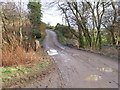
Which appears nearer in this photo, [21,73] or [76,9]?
[21,73]

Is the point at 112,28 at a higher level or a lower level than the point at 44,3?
lower

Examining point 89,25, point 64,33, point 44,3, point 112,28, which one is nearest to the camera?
point 44,3

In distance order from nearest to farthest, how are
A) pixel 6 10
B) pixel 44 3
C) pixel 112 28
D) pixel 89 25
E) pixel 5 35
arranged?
pixel 5 35 < pixel 6 10 < pixel 44 3 < pixel 112 28 < pixel 89 25

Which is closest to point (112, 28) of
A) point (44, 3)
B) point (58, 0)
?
point (58, 0)

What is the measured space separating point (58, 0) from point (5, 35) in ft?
31.8

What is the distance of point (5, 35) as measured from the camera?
5.62 m

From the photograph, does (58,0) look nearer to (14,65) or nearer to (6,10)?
(6,10)

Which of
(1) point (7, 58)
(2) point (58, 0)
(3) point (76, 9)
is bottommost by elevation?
(1) point (7, 58)

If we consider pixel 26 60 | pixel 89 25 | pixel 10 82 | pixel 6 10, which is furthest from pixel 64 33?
pixel 10 82

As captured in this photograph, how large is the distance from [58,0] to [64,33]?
1582 centimetres

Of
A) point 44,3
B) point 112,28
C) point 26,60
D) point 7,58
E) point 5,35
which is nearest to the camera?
point 7,58

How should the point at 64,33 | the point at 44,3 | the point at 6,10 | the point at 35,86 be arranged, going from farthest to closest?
the point at 64,33
the point at 44,3
the point at 6,10
the point at 35,86

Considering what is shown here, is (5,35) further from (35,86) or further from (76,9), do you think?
(76,9)

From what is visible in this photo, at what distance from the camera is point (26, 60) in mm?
5020
